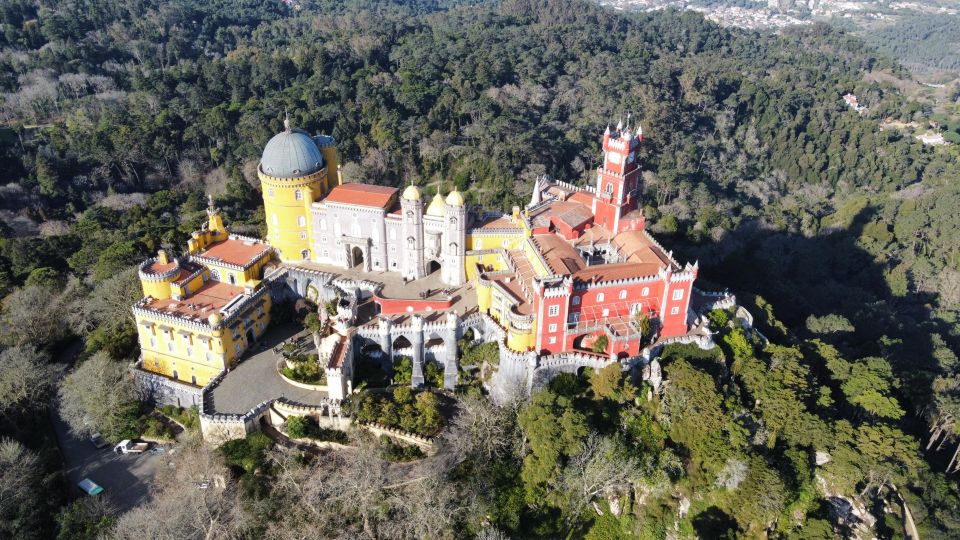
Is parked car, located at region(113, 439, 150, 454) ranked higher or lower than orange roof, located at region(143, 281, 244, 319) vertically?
lower

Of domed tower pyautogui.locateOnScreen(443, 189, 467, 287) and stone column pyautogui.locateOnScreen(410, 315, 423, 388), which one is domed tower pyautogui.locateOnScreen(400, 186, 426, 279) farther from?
stone column pyautogui.locateOnScreen(410, 315, 423, 388)

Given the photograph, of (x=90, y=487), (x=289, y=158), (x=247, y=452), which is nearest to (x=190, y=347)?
(x=247, y=452)

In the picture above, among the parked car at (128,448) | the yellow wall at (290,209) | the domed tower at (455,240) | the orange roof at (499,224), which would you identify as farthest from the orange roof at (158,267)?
the orange roof at (499,224)

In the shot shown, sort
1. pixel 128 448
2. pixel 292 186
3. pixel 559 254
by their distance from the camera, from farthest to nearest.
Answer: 1. pixel 292 186
2. pixel 559 254
3. pixel 128 448

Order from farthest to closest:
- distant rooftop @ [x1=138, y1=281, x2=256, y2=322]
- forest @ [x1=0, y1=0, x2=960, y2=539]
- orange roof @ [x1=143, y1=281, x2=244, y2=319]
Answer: orange roof @ [x1=143, y1=281, x2=244, y2=319] < distant rooftop @ [x1=138, y1=281, x2=256, y2=322] < forest @ [x1=0, y1=0, x2=960, y2=539]

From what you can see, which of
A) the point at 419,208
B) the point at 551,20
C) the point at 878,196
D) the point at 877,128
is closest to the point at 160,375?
the point at 419,208

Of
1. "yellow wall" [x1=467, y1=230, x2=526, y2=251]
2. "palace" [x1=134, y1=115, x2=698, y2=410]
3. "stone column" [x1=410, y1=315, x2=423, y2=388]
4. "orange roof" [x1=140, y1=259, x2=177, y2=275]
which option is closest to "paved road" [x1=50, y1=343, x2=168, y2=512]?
"palace" [x1=134, y1=115, x2=698, y2=410]

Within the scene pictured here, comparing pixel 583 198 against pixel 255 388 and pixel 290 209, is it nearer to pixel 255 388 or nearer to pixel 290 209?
pixel 290 209
